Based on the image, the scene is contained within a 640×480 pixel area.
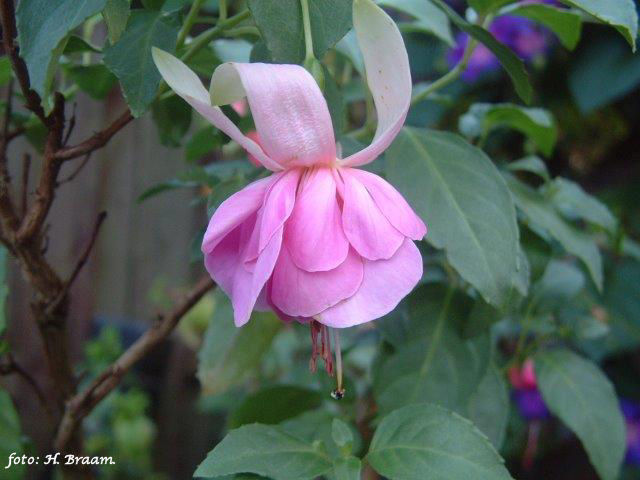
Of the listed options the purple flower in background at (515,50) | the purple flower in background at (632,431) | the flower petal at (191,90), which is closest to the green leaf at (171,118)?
the flower petal at (191,90)

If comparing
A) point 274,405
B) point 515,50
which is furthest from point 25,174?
point 515,50

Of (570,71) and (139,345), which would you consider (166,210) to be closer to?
(570,71)

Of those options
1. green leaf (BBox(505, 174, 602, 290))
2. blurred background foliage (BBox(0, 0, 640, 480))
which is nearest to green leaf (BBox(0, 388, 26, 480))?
blurred background foliage (BBox(0, 0, 640, 480))

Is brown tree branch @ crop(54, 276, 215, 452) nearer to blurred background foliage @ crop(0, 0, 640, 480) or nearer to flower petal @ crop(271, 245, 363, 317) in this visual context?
blurred background foliage @ crop(0, 0, 640, 480)

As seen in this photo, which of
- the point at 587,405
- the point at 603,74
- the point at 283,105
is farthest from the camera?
the point at 603,74

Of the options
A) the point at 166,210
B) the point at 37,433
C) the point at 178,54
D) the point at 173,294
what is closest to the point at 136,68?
the point at 178,54

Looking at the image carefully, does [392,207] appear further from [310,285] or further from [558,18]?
[558,18]

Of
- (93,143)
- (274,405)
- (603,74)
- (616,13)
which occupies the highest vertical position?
(616,13)
